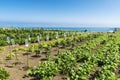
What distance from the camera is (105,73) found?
12469 mm

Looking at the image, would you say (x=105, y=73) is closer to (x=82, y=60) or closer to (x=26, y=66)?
(x=82, y=60)

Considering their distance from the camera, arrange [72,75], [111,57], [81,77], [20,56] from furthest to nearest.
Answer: [20,56] → [111,57] → [72,75] → [81,77]

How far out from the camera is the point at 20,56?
19938 mm

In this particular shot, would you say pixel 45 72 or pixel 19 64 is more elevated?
pixel 45 72

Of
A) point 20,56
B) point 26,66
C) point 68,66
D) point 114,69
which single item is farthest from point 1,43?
point 114,69

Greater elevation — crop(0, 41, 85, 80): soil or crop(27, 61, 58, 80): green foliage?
crop(27, 61, 58, 80): green foliage

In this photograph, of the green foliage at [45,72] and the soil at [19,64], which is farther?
the soil at [19,64]

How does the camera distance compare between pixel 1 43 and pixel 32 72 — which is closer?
pixel 32 72

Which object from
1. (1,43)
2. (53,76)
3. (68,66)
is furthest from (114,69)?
(1,43)

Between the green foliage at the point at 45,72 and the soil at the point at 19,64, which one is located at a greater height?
the green foliage at the point at 45,72

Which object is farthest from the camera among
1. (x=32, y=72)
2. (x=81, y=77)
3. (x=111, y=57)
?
(x=111, y=57)

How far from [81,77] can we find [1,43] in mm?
15069

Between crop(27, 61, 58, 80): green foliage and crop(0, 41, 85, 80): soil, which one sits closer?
crop(27, 61, 58, 80): green foliage

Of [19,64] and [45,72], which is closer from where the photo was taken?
[45,72]
